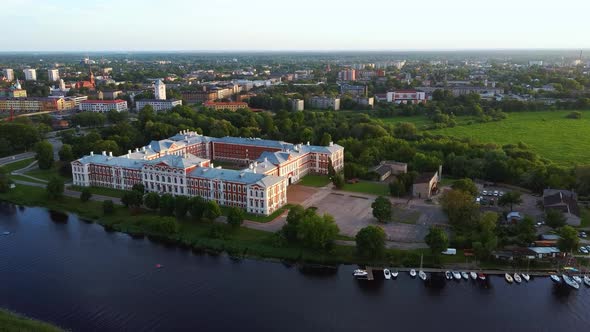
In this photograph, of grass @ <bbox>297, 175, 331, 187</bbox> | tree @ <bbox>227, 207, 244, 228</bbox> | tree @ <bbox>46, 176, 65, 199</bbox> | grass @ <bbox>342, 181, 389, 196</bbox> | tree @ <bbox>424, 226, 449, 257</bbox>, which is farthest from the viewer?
grass @ <bbox>297, 175, 331, 187</bbox>

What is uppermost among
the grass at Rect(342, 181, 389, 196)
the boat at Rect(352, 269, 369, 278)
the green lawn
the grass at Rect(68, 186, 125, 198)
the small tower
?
the small tower

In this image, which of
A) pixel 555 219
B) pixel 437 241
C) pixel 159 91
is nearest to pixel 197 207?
pixel 437 241

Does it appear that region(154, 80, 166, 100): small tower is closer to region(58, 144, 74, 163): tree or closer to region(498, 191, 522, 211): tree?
region(58, 144, 74, 163): tree

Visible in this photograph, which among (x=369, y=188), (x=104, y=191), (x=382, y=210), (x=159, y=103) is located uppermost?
(x=159, y=103)

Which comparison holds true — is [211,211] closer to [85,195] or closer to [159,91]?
[85,195]

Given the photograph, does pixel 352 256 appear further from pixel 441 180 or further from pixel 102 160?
pixel 102 160

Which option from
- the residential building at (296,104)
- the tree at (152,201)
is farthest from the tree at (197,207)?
the residential building at (296,104)

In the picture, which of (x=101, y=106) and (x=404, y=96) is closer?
(x=101, y=106)

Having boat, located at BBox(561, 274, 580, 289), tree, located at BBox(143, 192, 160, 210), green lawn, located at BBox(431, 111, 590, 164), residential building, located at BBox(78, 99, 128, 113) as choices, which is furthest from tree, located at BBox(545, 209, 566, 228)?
residential building, located at BBox(78, 99, 128, 113)

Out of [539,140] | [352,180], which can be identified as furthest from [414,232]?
[539,140]
